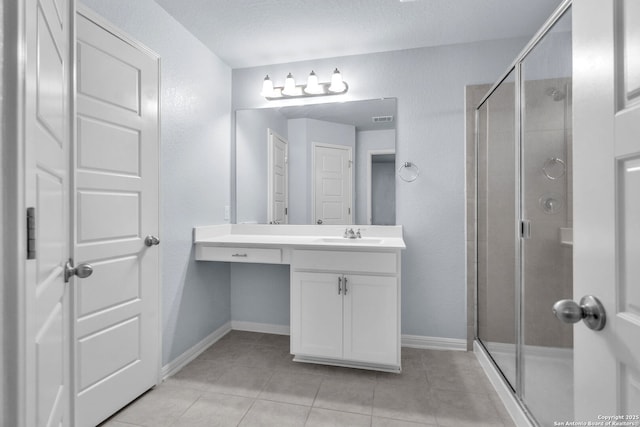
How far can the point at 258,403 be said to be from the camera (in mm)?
1795

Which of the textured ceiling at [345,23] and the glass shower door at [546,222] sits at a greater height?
the textured ceiling at [345,23]

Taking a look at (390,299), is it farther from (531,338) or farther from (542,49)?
(542,49)

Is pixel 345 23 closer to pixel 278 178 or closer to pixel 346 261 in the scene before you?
pixel 278 178

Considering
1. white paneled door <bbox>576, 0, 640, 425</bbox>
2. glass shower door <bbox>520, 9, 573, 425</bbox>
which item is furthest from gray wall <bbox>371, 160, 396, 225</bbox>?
white paneled door <bbox>576, 0, 640, 425</bbox>

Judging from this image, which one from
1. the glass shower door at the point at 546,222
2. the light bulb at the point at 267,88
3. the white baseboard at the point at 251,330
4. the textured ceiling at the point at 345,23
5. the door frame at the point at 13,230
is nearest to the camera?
the door frame at the point at 13,230

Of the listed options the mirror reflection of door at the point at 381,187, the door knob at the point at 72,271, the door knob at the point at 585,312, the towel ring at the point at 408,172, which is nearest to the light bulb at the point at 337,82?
the mirror reflection of door at the point at 381,187

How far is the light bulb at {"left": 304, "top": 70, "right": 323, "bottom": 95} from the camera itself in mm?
2643

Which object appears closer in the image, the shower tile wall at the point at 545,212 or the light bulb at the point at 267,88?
the shower tile wall at the point at 545,212

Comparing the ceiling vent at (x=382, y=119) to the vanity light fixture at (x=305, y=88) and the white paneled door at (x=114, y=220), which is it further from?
the white paneled door at (x=114, y=220)

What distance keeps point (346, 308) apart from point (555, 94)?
162cm

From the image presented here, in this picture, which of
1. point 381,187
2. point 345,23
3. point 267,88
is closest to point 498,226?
point 381,187

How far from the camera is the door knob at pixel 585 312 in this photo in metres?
0.61

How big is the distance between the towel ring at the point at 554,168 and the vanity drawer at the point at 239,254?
5.29 feet

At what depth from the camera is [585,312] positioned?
0.64 m
